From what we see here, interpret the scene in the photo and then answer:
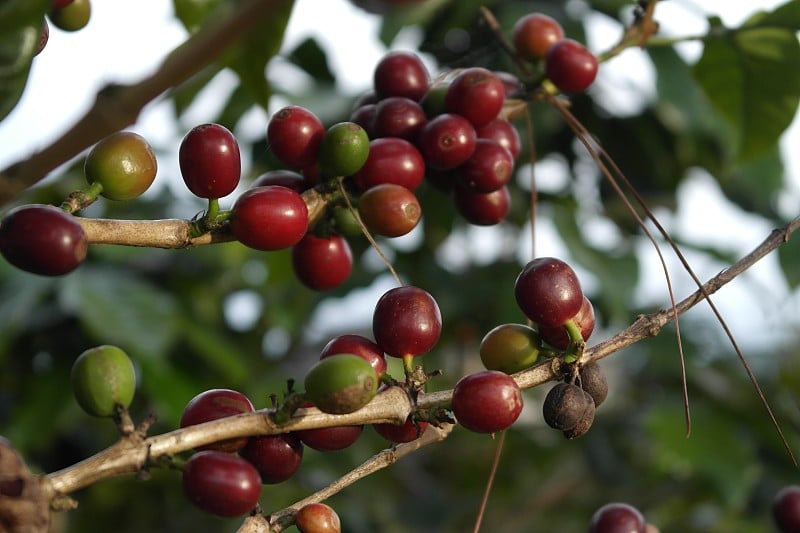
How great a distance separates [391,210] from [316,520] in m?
0.25

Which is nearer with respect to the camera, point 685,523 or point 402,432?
point 402,432

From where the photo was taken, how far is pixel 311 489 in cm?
173

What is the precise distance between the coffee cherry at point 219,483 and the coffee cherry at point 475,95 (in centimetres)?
41

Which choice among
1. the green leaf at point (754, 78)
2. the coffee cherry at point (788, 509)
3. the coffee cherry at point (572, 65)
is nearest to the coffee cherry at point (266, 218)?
the coffee cherry at point (572, 65)

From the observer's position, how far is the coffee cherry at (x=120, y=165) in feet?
2.04

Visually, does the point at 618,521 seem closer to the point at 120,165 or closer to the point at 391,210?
the point at 391,210

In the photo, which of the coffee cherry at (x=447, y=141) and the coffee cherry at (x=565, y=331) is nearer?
the coffee cherry at (x=565, y=331)

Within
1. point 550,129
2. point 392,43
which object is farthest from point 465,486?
point 392,43

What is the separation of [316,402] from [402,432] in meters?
0.10

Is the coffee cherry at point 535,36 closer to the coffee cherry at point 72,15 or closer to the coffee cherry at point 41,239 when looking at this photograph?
the coffee cherry at point 72,15

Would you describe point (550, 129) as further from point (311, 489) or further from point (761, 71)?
point (311, 489)

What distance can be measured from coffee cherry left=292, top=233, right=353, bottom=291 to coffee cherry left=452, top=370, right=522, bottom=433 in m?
0.27

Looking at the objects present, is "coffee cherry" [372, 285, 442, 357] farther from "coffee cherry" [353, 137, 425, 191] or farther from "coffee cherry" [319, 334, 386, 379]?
"coffee cherry" [353, 137, 425, 191]

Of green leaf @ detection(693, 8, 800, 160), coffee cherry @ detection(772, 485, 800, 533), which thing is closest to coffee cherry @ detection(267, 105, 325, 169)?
coffee cherry @ detection(772, 485, 800, 533)
